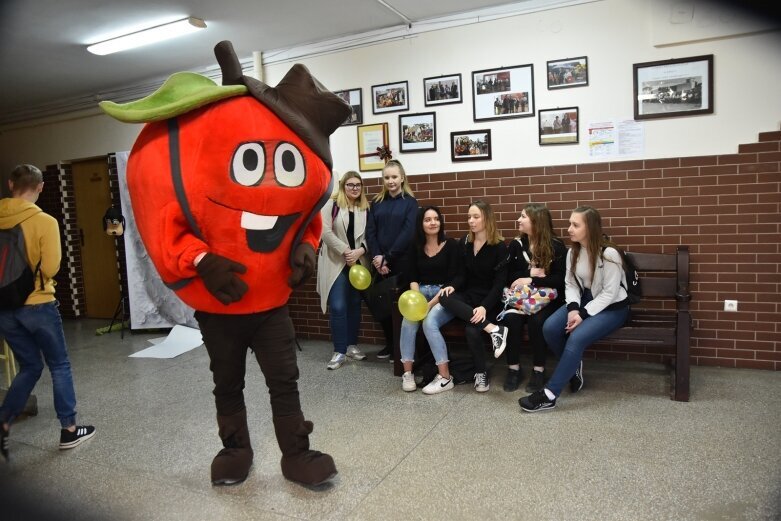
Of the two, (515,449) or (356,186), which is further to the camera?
(356,186)

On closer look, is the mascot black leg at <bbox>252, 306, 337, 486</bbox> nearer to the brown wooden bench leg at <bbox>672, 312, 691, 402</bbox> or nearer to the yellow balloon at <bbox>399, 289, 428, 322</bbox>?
the yellow balloon at <bbox>399, 289, 428, 322</bbox>

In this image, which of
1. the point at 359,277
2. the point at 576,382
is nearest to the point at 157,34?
the point at 359,277

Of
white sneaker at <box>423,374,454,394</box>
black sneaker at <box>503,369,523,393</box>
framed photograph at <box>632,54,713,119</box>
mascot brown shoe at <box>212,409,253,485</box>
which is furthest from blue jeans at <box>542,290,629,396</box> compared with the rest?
mascot brown shoe at <box>212,409,253,485</box>

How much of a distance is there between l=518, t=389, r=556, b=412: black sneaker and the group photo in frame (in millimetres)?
2116

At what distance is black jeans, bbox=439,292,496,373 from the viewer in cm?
331

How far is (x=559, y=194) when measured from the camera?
383 centimetres

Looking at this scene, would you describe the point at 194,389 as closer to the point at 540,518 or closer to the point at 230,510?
the point at 230,510

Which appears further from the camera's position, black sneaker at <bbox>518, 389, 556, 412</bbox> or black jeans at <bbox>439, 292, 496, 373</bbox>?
black jeans at <bbox>439, 292, 496, 373</bbox>

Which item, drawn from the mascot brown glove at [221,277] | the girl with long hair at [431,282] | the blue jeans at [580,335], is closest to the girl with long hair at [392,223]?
the girl with long hair at [431,282]

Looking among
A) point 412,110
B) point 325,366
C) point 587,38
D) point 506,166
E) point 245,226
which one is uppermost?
point 587,38

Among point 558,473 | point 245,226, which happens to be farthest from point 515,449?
point 245,226

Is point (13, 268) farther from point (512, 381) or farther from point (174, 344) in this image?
point (174, 344)

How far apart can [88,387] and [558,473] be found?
318 cm

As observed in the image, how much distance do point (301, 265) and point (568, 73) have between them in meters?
2.70
